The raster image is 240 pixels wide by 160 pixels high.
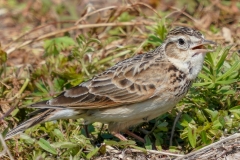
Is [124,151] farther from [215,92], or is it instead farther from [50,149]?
[215,92]

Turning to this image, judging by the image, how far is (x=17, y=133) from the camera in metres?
6.66

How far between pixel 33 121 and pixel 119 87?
1.02m

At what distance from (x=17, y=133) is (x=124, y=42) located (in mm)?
3189

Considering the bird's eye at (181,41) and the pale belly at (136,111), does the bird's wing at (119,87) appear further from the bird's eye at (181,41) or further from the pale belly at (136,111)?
the bird's eye at (181,41)

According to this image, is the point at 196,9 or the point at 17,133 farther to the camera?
the point at 196,9

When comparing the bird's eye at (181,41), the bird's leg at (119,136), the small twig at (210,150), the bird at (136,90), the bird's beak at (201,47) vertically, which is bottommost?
the small twig at (210,150)

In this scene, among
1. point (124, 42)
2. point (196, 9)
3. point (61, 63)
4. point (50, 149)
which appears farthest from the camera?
point (196, 9)

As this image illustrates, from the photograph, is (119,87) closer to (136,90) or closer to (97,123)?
(136,90)

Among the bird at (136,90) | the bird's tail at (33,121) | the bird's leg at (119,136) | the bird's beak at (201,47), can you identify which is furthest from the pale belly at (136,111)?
the bird's beak at (201,47)

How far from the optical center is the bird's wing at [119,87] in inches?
262

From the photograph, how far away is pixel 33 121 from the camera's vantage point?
6758 millimetres

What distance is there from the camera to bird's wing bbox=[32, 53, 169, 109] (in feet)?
21.9

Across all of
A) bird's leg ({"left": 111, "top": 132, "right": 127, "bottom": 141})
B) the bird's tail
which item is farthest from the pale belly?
the bird's tail

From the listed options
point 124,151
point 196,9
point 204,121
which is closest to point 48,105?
point 124,151
